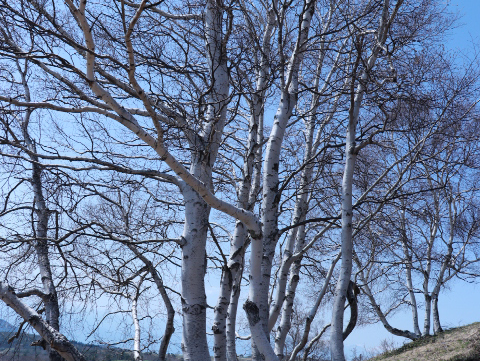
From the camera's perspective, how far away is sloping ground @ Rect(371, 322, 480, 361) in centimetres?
1062

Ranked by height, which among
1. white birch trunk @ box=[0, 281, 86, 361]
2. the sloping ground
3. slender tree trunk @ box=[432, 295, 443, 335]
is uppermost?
slender tree trunk @ box=[432, 295, 443, 335]

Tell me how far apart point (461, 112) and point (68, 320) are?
7.56 meters

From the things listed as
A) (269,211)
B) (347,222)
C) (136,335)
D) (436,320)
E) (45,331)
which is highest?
(436,320)

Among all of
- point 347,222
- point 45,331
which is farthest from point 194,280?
point 347,222

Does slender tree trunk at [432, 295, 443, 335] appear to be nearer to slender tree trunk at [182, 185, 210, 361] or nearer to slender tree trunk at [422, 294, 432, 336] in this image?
slender tree trunk at [422, 294, 432, 336]

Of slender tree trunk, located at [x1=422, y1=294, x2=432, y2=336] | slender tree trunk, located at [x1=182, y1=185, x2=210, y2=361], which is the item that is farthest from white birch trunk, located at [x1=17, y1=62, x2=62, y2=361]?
slender tree trunk, located at [x1=422, y1=294, x2=432, y2=336]

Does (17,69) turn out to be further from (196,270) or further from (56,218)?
(196,270)

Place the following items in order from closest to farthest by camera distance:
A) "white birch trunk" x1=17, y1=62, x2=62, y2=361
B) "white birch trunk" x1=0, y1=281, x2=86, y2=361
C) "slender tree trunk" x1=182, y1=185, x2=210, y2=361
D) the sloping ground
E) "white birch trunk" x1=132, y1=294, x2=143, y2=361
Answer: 1. "white birch trunk" x1=0, y1=281, x2=86, y2=361
2. "slender tree trunk" x1=182, y1=185, x2=210, y2=361
3. "white birch trunk" x1=17, y1=62, x2=62, y2=361
4. "white birch trunk" x1=132, y1=294, x2=143, y2=361
5. the sloping ground

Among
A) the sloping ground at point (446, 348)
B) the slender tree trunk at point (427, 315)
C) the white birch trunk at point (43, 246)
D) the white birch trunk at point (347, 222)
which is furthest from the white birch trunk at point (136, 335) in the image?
the slender tree trunk at point (427, 315)

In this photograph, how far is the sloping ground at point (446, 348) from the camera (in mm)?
10623

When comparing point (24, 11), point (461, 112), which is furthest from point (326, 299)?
point (24, 11)

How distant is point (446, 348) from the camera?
11.5 meters

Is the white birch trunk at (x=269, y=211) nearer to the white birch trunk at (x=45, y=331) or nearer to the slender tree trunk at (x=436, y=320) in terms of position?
the white birch trunk at (x=45, y=331)

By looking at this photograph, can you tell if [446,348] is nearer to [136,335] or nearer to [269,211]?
[136,335]
